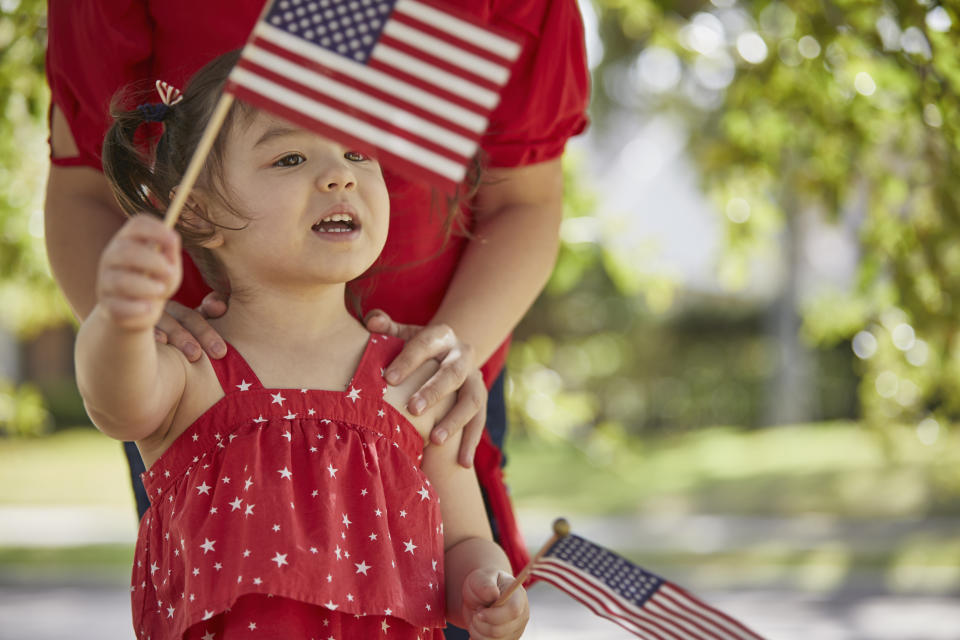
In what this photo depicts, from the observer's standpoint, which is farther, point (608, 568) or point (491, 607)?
point (608, 568)

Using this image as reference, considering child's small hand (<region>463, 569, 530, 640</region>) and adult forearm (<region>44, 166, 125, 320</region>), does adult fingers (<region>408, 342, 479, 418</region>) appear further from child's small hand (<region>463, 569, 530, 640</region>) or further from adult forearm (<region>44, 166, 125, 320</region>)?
Answer: adult forearm (<region>44, 166, 125, 320</region>)

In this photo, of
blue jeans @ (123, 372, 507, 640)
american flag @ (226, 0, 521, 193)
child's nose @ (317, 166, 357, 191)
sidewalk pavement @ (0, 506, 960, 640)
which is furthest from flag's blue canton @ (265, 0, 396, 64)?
sidewalk pavement @ (0, 506, 960, 640)

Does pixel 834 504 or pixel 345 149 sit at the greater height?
pixel 345 149

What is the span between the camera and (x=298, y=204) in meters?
1.84

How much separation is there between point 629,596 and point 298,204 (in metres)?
0.83

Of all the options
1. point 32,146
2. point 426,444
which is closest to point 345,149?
point 426,444

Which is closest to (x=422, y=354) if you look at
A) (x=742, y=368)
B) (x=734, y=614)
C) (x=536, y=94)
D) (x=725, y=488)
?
(x=536, y=94)

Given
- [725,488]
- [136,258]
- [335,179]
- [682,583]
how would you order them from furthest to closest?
[725,488], [682,583], [335,179], [136,258]

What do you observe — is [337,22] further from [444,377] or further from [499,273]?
[499,273]

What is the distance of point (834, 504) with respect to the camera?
33.2 ft

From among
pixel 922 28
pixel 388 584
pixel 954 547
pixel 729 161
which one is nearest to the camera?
pixel 388 584

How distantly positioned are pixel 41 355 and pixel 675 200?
440 inches

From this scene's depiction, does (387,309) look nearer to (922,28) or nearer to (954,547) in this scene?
(922,28)

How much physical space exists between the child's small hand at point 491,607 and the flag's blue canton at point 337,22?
80 centimetres
